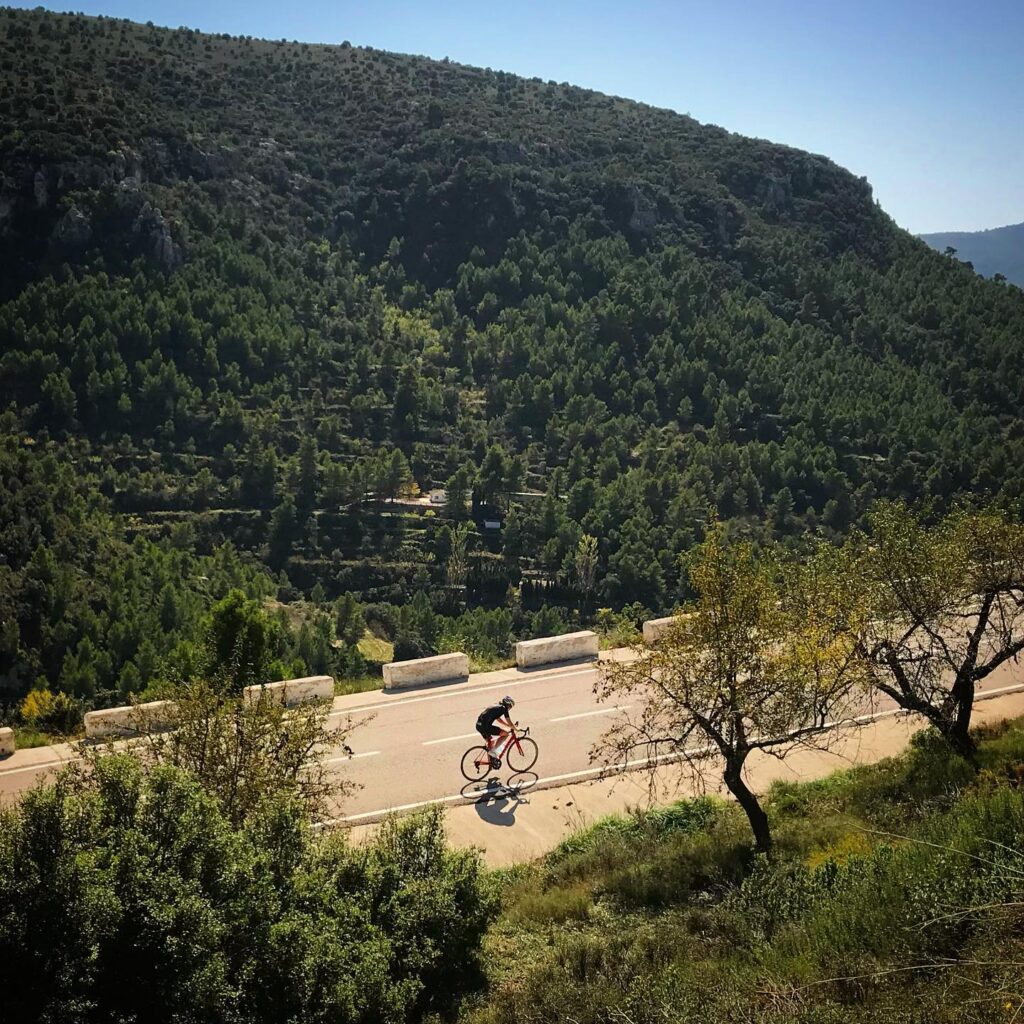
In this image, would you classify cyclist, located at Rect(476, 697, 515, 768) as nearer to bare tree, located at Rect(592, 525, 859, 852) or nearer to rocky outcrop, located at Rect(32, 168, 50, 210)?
bare tree, located at Rect(592, 525, 859, 852)

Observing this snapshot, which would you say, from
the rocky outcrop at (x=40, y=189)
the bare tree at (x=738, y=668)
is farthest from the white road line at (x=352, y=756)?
the rocky outcrop at (x=40, y=189)

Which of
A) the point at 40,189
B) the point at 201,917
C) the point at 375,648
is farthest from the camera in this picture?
the point at 40,189

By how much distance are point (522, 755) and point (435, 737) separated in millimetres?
1714

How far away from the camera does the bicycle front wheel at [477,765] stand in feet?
47.1

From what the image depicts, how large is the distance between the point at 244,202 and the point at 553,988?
8668 centimetres

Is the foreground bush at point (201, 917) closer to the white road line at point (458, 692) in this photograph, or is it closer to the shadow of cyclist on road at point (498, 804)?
the shadow of cyclist on road at point (498, 804)

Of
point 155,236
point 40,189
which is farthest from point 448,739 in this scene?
point 40,189

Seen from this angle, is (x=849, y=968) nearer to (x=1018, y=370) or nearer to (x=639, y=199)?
(x=1018, y=370)

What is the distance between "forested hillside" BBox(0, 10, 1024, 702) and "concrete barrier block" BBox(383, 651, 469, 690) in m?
16.6

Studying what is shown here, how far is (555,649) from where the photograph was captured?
61.4ft

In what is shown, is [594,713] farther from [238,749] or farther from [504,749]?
[238,749]

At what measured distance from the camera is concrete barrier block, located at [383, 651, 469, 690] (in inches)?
684

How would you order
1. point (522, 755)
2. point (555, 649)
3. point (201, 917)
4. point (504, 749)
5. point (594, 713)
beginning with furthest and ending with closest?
point (555, 649)
point (594, 713)
point (522, 755)
point (504, 749)
point (201, 917)

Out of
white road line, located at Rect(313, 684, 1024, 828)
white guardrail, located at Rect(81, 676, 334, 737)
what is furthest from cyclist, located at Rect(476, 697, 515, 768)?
white guardrail, located at Rect(81, 676, 334, 737)
